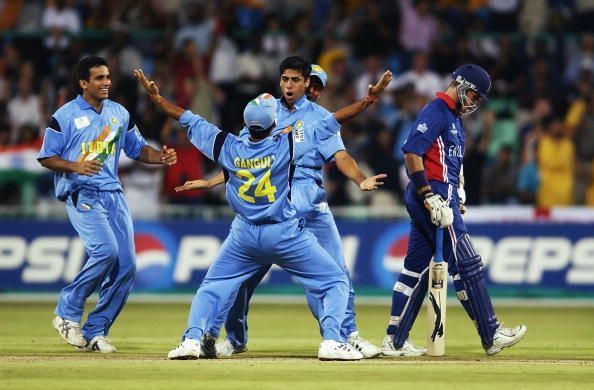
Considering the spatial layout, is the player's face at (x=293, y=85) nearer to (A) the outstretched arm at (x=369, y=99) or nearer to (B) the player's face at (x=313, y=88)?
(B) the player's face at (x=313, y=88)

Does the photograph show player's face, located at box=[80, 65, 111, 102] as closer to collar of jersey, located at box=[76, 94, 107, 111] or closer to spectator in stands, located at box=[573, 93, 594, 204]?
collar of jersey, located at box=[76, 94, 107, 111]

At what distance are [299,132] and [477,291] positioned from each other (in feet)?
6.99

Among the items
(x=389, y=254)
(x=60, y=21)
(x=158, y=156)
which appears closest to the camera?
(x=158, y=156)

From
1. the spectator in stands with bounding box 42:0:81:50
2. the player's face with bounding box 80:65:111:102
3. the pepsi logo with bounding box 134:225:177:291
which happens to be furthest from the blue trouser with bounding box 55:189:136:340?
the spectator in stands with bounding box 42:0:81:50

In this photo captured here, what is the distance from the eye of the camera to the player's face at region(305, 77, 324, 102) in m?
12.0

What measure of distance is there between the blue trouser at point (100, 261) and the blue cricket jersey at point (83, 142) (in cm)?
11

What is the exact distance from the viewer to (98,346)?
461 inches

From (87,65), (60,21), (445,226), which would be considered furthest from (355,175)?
(60,21)

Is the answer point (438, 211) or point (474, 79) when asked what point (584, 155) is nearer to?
point (474, 79)

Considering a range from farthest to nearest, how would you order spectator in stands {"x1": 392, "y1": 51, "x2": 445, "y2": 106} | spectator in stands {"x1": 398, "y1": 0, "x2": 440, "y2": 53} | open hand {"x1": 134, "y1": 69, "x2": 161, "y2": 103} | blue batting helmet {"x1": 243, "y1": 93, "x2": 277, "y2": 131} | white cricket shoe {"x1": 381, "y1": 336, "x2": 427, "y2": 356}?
spectator in stands {"x1": 398, "y1": 0, "x2": 440, "y2": 53}, spectator in stands {"x1": 392, "y1": 51, "x2": 445, "y2": 106}, white cricket shoe {"x1": 381, "y1": 336, "x2": 427, "y2": 356}, open hand {"x1": 134, "y1": 69, "x2": 161, "y2": 103}, blue batting helmet {"x1": 243, "y1": 93, "x2": 277, "y2": 131}

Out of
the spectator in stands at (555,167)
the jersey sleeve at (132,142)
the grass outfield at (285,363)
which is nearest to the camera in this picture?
the grass outfield at (285,363)

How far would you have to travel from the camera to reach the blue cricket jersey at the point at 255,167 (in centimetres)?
1065

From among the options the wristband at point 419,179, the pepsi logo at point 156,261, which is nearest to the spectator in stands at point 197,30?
the pepsi logo at point 156,261

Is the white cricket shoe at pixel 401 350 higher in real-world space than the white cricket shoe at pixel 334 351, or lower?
lower
